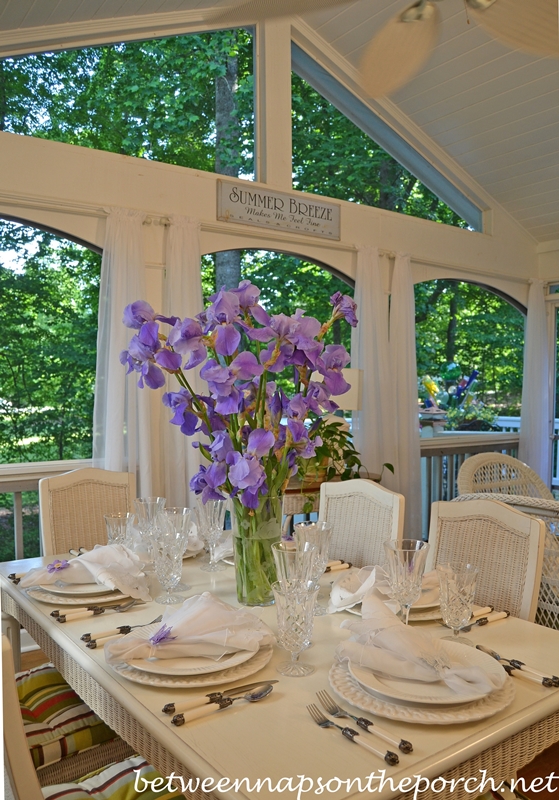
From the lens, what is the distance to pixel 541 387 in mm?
6234

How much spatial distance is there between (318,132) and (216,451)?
3.92 m

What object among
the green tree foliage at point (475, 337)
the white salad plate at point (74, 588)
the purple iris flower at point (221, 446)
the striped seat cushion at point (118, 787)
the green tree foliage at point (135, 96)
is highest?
the green tree foliage at point (135, 96)

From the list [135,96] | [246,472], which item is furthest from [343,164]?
[246,472]

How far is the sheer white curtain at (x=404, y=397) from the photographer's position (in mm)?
5082

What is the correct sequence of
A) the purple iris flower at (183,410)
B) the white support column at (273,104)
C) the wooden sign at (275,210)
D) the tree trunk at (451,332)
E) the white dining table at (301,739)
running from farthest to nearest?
the tree trunk at (451,332) < the white support column at (273,104) < the wooden sign at (275,210) < the purple iris flower at (183,410) < the white dining table at (301,739)

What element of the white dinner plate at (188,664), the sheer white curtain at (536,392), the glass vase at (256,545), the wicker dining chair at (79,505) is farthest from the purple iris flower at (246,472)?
the sheer white curtain at (536,392)

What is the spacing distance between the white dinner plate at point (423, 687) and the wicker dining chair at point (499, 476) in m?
2.41

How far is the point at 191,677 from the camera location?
1.36 meters

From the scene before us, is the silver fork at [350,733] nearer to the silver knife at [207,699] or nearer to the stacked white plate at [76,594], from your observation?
the silver knife at [207,699]

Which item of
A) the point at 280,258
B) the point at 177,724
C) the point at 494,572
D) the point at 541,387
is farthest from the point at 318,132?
the point at 177,724

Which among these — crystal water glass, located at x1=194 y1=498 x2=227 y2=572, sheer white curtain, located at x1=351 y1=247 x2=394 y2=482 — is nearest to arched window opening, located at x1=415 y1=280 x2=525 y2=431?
sheer white curtain, located at x1=351 y1=247 x2=394 y2=482

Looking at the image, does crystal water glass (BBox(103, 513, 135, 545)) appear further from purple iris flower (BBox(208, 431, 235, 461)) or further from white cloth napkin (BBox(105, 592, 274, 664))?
white cloth napkin (BBox(105, 592, 274, 664))

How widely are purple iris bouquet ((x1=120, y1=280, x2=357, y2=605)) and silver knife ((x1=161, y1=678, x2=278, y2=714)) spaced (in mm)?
455

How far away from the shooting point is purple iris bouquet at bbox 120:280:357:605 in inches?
64.6
